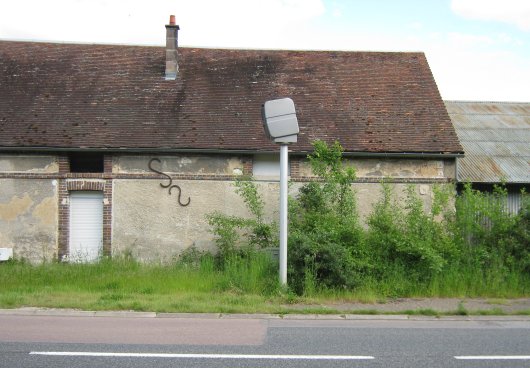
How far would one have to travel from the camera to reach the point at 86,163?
1620 cm

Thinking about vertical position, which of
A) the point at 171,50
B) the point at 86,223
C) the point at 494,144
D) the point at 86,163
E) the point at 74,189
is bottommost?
the point at 86,223

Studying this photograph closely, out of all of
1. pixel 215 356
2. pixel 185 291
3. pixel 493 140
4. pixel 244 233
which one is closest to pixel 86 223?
pixel 244 233

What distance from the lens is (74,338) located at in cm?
789

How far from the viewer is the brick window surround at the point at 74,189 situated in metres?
15.7

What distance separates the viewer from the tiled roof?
52.5ft

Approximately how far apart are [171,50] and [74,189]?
5797mm

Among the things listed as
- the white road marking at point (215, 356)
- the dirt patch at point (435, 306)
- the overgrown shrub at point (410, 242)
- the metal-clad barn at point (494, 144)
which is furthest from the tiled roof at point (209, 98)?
the white road marking at point (215, 356)

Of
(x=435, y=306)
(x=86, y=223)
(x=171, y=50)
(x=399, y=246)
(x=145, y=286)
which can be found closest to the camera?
(x=435, y=306)

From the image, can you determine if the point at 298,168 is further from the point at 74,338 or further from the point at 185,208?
the point at 74,338

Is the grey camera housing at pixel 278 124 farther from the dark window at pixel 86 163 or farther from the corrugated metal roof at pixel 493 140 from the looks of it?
the corrugated metal roof at pixel 493 140

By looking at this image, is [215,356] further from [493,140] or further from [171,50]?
[493,140]

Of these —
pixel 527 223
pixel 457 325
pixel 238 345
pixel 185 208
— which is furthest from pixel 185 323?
pixel 527 223

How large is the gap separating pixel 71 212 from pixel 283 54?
9099mm

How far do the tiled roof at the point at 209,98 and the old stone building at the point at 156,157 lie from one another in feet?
0.18
